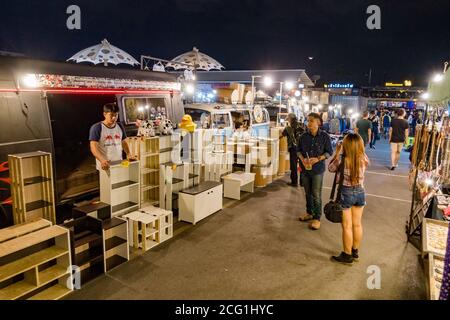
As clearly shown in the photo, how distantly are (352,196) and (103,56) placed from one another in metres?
8.72

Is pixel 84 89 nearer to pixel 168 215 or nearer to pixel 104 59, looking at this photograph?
pixel 168 215

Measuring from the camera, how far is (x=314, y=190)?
5582 millimetres

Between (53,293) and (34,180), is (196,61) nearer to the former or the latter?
(34,180)

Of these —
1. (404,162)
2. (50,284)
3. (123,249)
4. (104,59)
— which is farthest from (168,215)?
(404,162)

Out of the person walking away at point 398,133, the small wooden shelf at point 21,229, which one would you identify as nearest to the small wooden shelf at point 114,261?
the small wooden shelf at point 21,229

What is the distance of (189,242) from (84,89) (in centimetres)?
316

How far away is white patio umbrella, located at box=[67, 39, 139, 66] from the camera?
995 cm

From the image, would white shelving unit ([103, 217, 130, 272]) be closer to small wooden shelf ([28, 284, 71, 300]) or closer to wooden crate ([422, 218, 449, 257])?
small wooden shelf ([28, 284, 71, 300])

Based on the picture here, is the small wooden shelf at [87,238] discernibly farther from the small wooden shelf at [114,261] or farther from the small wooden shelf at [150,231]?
the small wooden shelf at [150,231]

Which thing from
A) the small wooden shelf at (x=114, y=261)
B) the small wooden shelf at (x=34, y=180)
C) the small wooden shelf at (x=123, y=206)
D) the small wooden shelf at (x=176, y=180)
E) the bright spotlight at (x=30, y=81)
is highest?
the bright spotlight at (x=30, y=81)

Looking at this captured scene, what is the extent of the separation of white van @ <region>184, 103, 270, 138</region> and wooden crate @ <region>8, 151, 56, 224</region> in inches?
181

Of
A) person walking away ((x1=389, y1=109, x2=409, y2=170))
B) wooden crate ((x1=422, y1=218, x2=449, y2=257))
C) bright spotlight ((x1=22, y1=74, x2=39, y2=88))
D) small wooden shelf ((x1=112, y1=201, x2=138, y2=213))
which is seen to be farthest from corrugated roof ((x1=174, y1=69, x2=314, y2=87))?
bright spotlight ((x1=22, y1=74, x2=39, y2=88))

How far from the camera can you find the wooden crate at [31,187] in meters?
3.82

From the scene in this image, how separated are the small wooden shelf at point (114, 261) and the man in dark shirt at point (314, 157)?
3146mm
